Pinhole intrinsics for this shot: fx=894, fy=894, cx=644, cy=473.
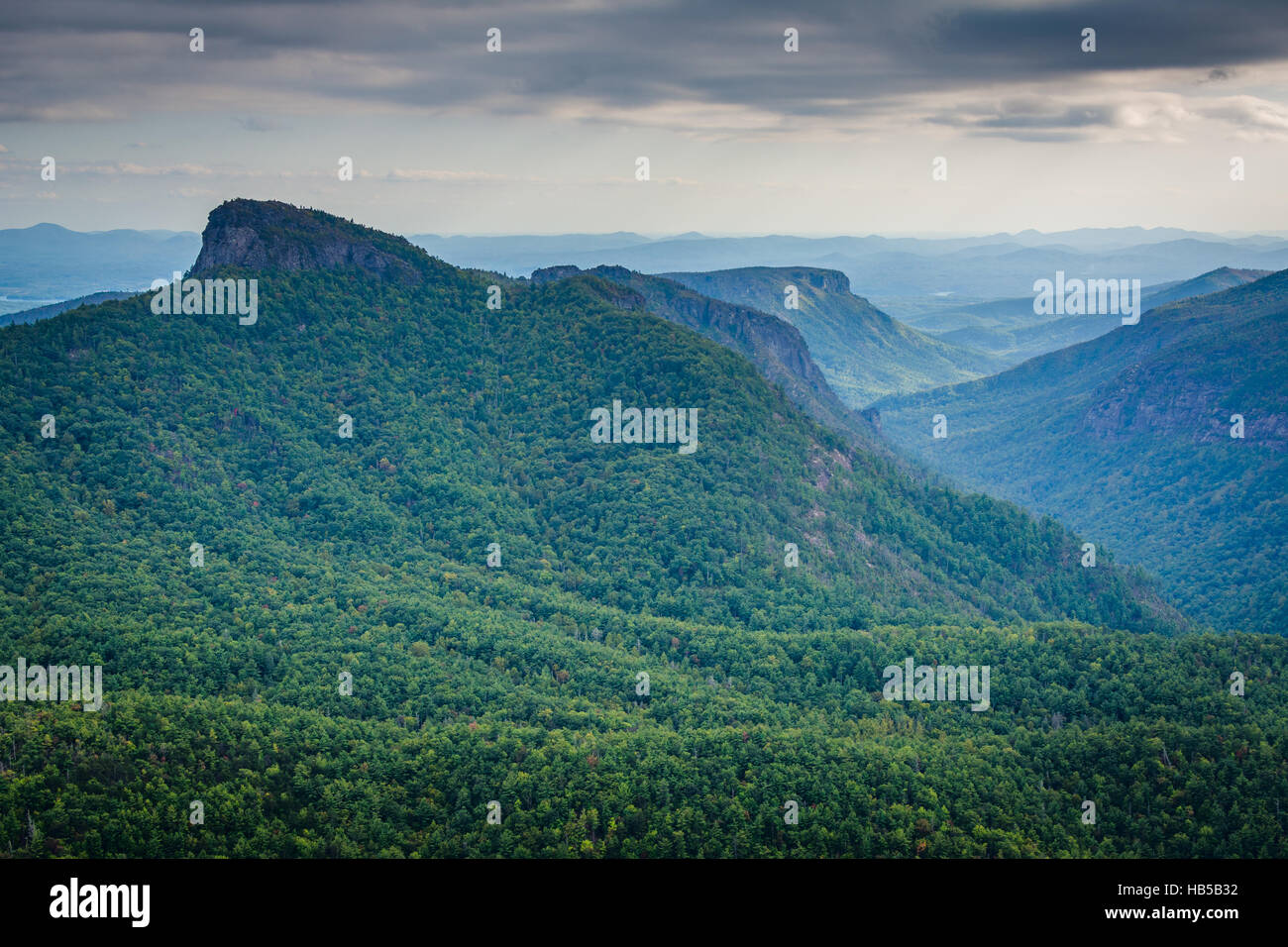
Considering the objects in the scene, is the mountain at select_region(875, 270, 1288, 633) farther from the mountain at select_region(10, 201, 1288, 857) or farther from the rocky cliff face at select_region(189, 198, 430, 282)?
the rocky cliff face at select_region(189, 198, 430, 282)

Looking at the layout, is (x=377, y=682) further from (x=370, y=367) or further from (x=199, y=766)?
(x=370, y=367)

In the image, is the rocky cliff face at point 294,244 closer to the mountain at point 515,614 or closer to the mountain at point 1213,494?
the mountain at point 515,614

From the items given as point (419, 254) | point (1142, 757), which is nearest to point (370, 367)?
point (419, 254)

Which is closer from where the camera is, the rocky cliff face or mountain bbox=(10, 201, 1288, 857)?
mountain bbox=(10, 201, 1288, 857)

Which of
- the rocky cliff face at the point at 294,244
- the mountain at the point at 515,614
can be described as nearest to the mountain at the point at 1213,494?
the mountain at the point at 515,614

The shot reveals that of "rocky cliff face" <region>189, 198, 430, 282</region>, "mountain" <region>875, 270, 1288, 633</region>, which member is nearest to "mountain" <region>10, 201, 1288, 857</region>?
"rocky cliff face" <region>189, 198, 430, 282</region>

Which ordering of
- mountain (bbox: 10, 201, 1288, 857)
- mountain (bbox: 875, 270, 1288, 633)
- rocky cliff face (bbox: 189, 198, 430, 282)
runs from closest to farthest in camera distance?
mountain (bbox: 10, 201, 1288, 857)
rocky cliff face (bbox: 189, 198, 430, 282)
mountain (bbox: 875, 270, 1288, 633)

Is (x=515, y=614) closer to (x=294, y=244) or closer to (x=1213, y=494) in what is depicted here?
(x=294, y=244)
